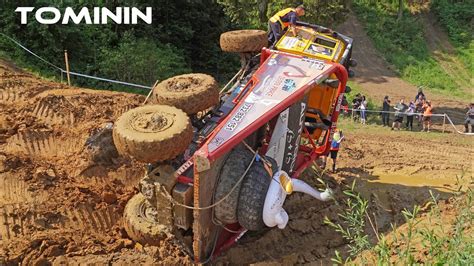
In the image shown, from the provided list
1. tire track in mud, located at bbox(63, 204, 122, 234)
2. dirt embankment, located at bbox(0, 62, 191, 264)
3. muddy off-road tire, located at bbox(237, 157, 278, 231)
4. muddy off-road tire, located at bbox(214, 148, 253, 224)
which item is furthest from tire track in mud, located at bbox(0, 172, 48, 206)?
muddy off-road tire, located at bbox(237, 157, 278, 231)

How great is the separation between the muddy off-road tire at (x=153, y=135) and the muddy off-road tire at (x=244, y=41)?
2.73 metres

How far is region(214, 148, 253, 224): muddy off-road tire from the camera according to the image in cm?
644

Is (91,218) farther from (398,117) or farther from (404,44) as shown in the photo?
Answer: (404,44)

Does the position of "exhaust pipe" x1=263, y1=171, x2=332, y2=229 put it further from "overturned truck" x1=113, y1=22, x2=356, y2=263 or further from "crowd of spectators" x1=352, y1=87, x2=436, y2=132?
"crowd of spectators" x1=352, y1=87, x2=436, y2=132

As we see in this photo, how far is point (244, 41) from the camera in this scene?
853cm

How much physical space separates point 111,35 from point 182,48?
9.47 feet

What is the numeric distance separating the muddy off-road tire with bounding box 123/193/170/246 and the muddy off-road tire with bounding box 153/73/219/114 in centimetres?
136

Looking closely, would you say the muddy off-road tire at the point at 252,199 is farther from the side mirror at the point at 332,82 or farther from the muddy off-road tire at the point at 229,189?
the side mirror at the point at 332,82

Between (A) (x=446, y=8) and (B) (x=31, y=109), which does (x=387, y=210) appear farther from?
(A) (x=446, y=8)

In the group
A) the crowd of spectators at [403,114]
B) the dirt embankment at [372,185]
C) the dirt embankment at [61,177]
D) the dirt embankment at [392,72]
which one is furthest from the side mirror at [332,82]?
the dirt embankment at [392,72]

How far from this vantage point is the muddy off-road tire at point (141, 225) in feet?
21.6

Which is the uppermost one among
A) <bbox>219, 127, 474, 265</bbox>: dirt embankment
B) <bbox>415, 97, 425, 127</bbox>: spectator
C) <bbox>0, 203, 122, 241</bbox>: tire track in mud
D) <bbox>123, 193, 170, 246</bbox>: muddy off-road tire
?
<bbox>123, 193, 170, 246</bbox>: muddy off-road tire

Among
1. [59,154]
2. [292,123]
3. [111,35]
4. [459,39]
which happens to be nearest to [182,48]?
[111,35]

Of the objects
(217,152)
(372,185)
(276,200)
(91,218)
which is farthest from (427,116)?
(91,218)
